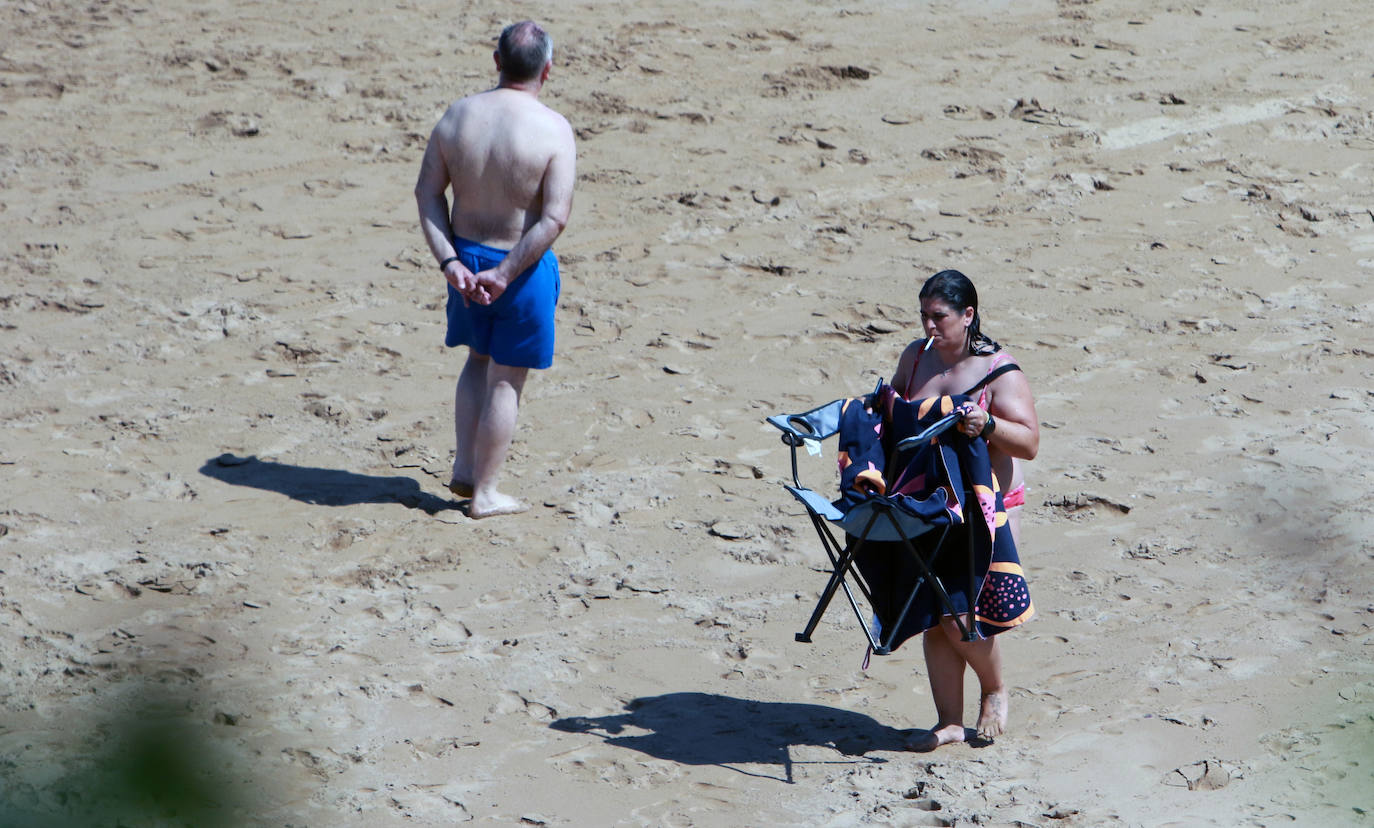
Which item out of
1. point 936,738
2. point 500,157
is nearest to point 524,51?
point 500,157

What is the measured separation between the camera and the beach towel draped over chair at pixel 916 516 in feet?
12.5

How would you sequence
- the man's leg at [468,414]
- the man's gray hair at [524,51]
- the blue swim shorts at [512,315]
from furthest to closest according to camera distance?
the man's leg at [468,414], the blue swim shorts at [512,315], the man's gray hair at [524,51]

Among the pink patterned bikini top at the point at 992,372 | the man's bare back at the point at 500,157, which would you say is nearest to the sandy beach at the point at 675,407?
the pink patterned bikini top at the point at 992,372

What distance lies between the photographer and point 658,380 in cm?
677

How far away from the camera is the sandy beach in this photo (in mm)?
4164

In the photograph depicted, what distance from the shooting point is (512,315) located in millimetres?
5418

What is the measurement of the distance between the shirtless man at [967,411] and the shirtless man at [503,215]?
1662 mm

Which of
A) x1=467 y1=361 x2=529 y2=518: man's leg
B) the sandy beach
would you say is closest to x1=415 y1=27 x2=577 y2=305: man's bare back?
x1=467 y1=361 x2=529 y2=518: man's leg

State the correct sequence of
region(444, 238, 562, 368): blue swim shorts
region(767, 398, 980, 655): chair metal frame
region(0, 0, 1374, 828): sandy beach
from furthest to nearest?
region(444, 238, 562, 368): blue swim shorts
region(0, 0, 1374, 828): sandy beach
region(767, 398, 980, 655): chair metal frame

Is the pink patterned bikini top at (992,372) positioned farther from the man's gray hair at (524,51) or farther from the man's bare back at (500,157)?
the man's gray hair at (524,51)

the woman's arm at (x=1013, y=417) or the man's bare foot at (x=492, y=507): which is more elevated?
the woman's arm at (x=1013, y=417)

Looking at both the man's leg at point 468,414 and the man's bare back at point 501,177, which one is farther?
the man's leg at point 468,414

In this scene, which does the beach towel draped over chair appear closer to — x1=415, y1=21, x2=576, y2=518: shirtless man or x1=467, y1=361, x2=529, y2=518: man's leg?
x1=415, y1=21, x2=576, y2=518: shirtless man

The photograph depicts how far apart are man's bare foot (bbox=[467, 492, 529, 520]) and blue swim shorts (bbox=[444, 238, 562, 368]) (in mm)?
549
